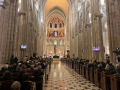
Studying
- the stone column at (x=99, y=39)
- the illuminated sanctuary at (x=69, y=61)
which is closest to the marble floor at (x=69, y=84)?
the illuminated sanctuary at (x=69, y=61)

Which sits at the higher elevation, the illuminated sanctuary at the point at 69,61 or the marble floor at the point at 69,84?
the illuminated sanctuary at the point at 69,61

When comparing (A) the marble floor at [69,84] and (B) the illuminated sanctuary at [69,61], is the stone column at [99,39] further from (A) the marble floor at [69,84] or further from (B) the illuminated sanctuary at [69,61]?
(A) the marble floor at [69,84]

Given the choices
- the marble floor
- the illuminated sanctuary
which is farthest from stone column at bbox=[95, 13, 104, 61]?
the marble floor

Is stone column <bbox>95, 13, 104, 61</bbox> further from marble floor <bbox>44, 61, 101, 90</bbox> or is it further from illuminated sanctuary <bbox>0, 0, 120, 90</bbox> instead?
marble floor <bbox>44, 61, 101, 90</bbox>

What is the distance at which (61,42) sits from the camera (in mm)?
47406

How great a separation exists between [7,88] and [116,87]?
11.3ft

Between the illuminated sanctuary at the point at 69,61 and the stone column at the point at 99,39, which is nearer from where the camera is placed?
the illuminated sanctuary at the point at 69,61

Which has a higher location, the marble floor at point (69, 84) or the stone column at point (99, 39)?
the stone column at point (99, 39)

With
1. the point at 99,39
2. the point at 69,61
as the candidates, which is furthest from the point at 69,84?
the point at 69,61

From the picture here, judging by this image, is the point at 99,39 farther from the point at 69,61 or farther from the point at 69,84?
the point at 69,84

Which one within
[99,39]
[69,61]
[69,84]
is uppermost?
[99,39]

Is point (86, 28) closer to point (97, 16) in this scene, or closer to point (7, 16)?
point (97, 16)

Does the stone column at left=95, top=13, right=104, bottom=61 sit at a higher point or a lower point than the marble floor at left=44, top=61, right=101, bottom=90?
higher

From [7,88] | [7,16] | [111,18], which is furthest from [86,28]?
[7,88]
